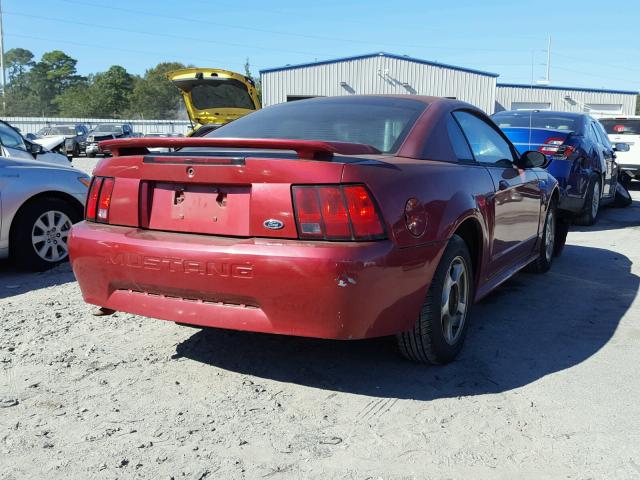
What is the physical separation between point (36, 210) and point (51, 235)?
276 millimetres

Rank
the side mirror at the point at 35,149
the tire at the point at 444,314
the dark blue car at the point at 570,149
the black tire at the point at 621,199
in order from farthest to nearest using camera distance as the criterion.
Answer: the black tire at the point at 621,199 → the dark blue car at the point at 570,149 → the side mirror at the point at 35,149 → the tire at the point at 444,314

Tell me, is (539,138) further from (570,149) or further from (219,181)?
(219,181)

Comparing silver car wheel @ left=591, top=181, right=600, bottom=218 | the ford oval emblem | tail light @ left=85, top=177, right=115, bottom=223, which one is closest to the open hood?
silver car wheel @ left=591, top=181, right=600, bottom=218

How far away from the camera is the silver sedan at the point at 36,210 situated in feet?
18.1

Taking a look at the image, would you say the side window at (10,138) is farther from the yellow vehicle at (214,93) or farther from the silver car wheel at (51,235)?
the yellow vehicle at (214,93)

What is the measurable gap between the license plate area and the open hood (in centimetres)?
1175

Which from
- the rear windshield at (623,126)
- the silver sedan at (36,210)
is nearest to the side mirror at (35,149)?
the silver sedan at (36,210)

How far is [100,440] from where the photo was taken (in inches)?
104

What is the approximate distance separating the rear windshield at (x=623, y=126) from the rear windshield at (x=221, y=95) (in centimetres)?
888

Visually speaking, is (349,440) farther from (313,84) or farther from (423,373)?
(313,84)

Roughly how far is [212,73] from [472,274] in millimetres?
11721

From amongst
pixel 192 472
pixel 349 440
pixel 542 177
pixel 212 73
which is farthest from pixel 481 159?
pixel 212 73

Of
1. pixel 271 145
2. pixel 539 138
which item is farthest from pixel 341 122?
pixel 539 138

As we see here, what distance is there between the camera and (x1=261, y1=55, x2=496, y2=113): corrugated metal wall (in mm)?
34125
